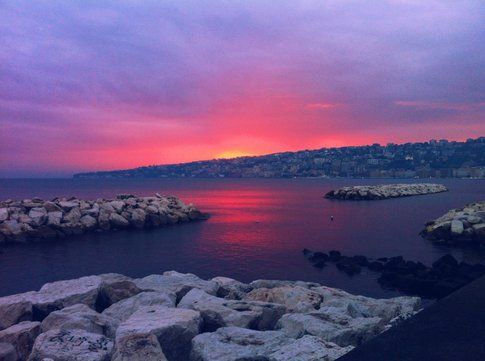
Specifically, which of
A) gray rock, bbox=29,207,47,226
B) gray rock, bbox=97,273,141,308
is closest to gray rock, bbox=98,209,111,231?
gray rock, bbox=29,207,47,226

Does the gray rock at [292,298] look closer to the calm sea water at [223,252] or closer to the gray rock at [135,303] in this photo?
the gray rock at [135,303]

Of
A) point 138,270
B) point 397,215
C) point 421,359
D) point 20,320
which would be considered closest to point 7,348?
point 20,320

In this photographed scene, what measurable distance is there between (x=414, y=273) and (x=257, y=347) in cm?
1091

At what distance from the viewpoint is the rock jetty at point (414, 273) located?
42.9 ft

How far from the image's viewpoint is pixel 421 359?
346 cm

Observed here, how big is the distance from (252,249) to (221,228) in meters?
9.90

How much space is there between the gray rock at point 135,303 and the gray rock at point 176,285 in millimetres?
1128

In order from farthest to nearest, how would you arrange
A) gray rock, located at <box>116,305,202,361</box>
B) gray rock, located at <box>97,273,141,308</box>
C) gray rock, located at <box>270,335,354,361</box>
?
gray rock, located at <box>97,273,141,308</box> → gray rock, located at <box>116,305,202,361</box> → gray rock, located at <box>270,335,354,361</box>

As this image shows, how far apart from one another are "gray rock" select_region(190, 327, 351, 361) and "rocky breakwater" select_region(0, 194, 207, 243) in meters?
22.6

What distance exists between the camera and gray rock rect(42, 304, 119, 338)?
670cm

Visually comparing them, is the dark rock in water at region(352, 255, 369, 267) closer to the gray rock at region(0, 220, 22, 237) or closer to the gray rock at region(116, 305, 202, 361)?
the gray rock at region(116, 305, 202, 361)

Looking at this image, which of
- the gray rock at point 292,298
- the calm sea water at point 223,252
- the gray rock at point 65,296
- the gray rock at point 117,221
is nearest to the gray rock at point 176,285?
the gray rock at point 292,298

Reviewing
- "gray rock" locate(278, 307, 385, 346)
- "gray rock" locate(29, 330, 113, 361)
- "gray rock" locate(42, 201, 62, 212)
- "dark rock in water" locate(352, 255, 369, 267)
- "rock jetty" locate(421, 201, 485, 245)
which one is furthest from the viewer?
"gray rock" locate(42, 201, 62, 212)

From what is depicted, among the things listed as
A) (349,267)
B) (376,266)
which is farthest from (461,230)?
(349,267)
